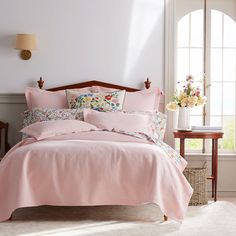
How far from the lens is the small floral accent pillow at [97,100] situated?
5.84 m

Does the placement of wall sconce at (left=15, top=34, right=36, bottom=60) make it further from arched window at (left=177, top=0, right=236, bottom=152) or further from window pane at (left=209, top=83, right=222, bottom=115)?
window pane at (left=209, top=83, right=222, bottom=115)

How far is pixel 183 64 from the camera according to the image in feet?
21.3

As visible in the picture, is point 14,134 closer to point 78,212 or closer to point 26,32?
point 26,32

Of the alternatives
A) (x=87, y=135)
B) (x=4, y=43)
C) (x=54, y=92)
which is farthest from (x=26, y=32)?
(x=87, y=135)

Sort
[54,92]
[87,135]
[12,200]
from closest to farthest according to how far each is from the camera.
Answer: [12,200], [87,135], [54,92]

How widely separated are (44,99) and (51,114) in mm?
446

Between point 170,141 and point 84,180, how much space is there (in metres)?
2.00

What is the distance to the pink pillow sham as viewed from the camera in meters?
5.12

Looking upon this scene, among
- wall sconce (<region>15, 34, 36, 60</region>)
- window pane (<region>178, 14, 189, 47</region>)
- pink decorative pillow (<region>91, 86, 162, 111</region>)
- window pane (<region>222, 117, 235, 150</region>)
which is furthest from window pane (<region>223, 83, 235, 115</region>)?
wall sconce (<region>15, 34, 36, 60</region>)

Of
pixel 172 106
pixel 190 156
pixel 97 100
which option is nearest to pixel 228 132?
pixel 190 156

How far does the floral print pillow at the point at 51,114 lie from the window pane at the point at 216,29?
6.01ft

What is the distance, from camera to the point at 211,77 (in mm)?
6434

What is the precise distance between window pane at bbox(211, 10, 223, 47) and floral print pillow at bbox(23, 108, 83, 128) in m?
1.83

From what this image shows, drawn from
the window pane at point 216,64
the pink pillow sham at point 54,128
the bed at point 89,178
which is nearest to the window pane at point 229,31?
the window pane at point 216,64
